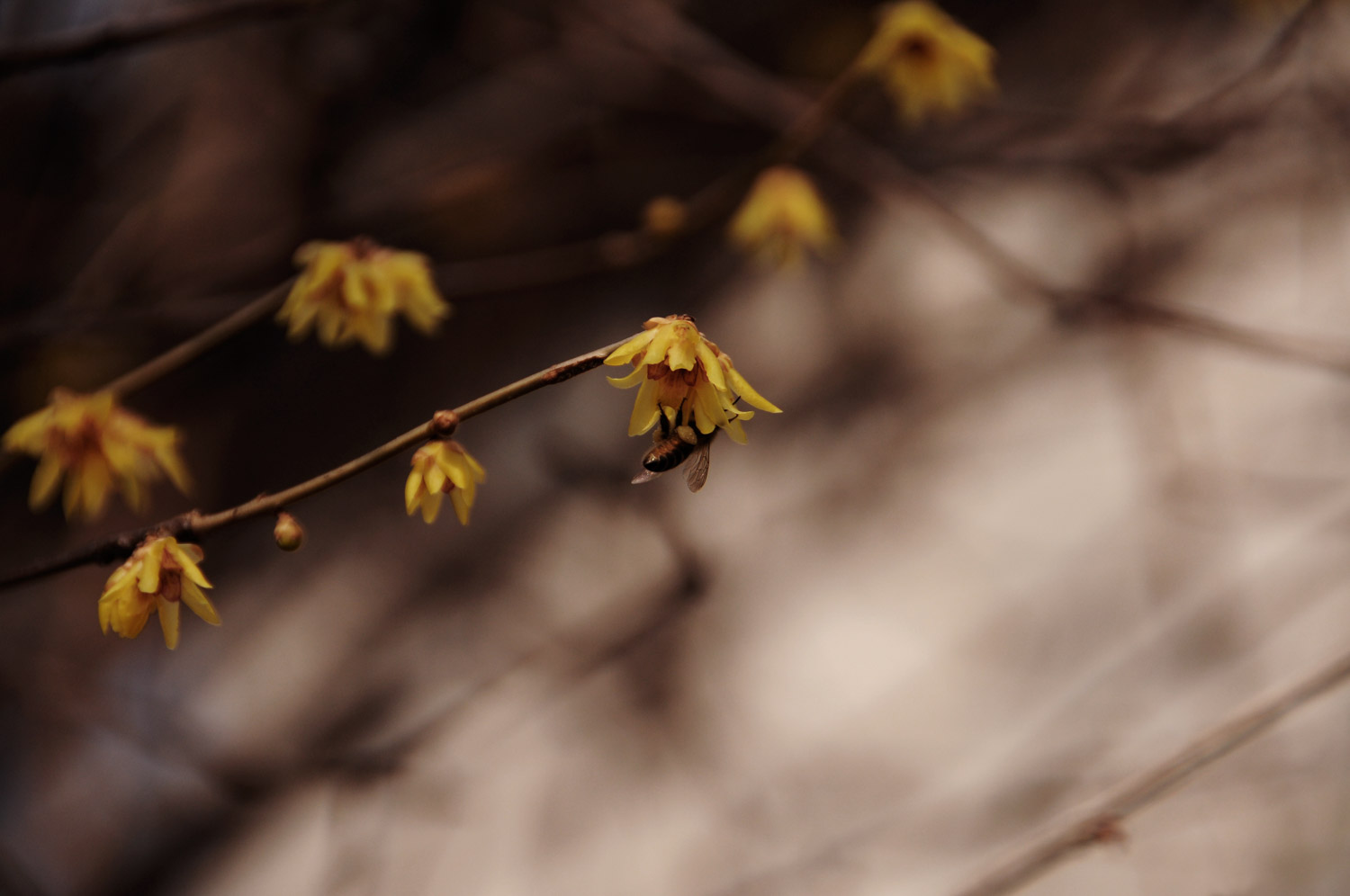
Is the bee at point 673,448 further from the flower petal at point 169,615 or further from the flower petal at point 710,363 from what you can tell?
the flower petal at point 169,615

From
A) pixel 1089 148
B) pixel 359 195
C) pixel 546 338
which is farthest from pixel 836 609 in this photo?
pixel 359 195

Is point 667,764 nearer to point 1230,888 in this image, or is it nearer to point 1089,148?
point 1230,888

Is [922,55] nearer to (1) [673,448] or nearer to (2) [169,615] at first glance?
(1) [673,448]

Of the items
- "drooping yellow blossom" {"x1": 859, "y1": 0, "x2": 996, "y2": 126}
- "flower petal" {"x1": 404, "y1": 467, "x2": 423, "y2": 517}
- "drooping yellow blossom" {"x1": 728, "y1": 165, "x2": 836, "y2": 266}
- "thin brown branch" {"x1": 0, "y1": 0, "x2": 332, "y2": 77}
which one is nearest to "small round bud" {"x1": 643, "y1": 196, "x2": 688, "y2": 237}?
"drooping yellow blossom" {"x1": 728, "y1": 165, "x2": 836, "y2": 266}

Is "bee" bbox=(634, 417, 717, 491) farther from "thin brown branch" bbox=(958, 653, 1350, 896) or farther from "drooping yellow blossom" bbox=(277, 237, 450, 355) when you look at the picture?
"thin brown branch" bbox=(958, 653, 1350, 896)

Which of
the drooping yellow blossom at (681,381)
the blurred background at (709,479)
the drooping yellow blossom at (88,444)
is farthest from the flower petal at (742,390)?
the blurred background at (709,479)

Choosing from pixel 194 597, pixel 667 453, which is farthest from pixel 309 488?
pixel 667 453
